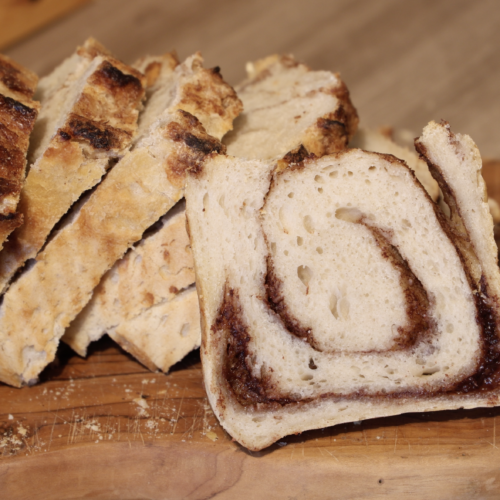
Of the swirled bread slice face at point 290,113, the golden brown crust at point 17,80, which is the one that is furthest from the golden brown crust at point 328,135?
the golden brown crust at point 17,80

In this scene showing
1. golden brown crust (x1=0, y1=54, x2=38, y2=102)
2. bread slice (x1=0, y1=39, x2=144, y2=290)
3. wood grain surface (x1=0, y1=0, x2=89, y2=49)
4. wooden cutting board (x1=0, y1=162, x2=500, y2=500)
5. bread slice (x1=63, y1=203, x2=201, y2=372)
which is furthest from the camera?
wood grain surface (x1=0, y1=0, x2=89, y2=49)

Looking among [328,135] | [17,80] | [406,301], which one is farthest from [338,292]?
[17,80]

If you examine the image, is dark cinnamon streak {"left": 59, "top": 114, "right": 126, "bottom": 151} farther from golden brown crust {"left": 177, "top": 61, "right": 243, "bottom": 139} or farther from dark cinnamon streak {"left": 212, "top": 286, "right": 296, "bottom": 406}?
dark cinnamon streak {"left": 212, "top": 286, "right": 296, "bottom": 406}

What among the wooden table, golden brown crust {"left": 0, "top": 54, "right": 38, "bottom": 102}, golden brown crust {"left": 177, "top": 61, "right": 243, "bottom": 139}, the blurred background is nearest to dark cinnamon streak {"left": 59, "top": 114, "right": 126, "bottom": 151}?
golden brown crust {"left": 177, "top": 61, "right": 243, "bottom": 139}

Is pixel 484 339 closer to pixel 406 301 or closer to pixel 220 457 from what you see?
pixel 406 301

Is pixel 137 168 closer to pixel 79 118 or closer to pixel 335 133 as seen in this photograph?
pixel 79 118

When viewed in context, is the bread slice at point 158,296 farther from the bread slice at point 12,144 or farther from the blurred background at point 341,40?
the blurred background at point 341,40

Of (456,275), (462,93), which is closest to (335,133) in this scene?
(456,275)
